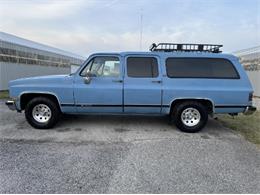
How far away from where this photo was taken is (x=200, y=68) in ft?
19.7

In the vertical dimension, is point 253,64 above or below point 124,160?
above

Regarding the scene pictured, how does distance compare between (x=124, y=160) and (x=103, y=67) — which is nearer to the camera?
(x=124, y=160)

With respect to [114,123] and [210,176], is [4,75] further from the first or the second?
[210,176]

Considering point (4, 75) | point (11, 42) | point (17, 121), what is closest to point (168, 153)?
point (17, 121)

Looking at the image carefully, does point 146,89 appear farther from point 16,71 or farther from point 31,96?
point 16,71

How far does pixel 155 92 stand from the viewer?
5883mm

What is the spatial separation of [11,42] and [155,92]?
44.0 ft

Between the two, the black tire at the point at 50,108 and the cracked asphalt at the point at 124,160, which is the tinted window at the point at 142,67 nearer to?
the cracked asphalt at the point at 124,160

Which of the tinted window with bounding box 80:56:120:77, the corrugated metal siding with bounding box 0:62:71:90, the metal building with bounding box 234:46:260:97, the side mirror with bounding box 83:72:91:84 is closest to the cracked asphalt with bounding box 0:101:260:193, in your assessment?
the side mirror with bounding box 83:72:91:84

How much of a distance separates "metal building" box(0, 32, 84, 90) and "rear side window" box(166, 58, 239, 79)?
41.0 feet

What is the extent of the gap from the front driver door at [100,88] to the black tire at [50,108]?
0.57 m

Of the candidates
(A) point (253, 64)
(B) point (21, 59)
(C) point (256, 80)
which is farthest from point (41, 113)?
(A) point (253, 64)

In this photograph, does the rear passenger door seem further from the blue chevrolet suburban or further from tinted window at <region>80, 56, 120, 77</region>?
tinted window at <region>80, 56, 120, 77</region>

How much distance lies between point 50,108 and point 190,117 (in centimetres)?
347
